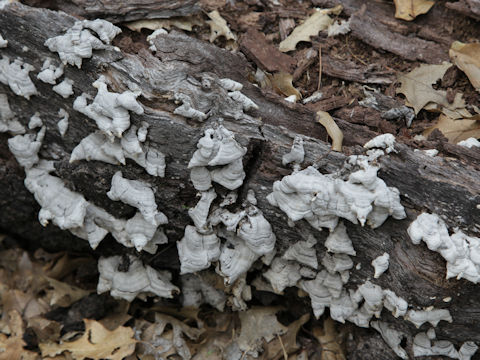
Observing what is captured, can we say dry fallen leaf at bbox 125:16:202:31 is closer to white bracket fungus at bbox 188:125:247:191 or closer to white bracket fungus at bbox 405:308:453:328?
white bracket fungus at bbox 188:125:247:191

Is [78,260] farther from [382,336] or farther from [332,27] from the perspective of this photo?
[332,27]

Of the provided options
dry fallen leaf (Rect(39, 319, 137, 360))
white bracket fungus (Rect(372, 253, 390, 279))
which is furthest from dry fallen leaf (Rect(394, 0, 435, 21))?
dry fallen leaf (Rect(39, 319, 137, 360))

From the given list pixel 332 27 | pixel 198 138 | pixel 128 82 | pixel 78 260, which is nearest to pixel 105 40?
pixel 128 82

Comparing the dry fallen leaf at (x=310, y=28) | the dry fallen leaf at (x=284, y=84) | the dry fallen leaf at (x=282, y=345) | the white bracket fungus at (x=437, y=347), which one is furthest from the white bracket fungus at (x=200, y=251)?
the dry fallen leaf at (x=310, y=28)

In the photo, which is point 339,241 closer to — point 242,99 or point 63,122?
point 242,99

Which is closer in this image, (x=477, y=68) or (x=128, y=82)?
(x=128, y=82)

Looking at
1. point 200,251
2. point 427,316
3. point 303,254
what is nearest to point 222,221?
point 200,251

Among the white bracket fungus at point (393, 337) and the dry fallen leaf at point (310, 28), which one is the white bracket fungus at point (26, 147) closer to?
the dry fallen leaf at point (310, 28)
